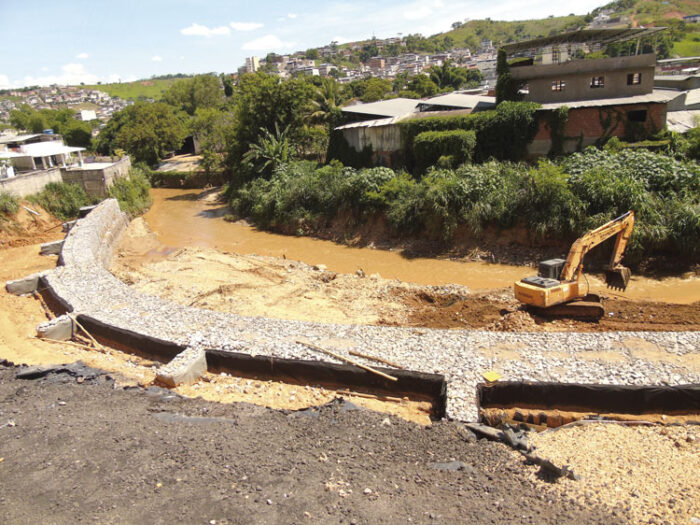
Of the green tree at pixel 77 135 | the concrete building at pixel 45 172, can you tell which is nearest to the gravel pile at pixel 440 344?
the concrete building at pixel 45 172

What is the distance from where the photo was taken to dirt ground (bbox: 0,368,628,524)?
5.46 m

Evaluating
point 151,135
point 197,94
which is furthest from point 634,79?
point 197,94

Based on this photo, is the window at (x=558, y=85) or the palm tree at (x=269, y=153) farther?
the palm tree at (x=269, y=153)

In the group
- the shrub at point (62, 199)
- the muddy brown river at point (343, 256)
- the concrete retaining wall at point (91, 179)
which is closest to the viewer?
the muddy brown river at point (343, 256)

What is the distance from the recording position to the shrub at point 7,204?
68.3 feet

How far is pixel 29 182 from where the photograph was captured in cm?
2305

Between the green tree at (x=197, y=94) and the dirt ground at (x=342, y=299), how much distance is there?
51773 millimetres

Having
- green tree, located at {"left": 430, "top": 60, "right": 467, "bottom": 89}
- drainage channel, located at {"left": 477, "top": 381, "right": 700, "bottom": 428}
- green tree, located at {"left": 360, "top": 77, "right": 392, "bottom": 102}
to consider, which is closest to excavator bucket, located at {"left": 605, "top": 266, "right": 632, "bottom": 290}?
drainage channel, located at {"left": 477, "top": 381, "right": 700, "bottom": 428}

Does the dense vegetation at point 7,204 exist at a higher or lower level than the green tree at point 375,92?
lower

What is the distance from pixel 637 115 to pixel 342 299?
1458 centimetres

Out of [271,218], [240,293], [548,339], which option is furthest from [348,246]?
[548,339]

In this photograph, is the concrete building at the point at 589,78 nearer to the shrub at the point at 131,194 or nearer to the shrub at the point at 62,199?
the shrub at the point at 131,194

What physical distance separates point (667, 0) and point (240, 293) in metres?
145

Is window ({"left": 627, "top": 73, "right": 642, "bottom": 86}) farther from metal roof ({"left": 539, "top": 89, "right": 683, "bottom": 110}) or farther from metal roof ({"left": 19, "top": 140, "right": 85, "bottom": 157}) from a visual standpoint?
metal roof ({"left": 19, "top": 140, "right": 85, "bottom": 157})
